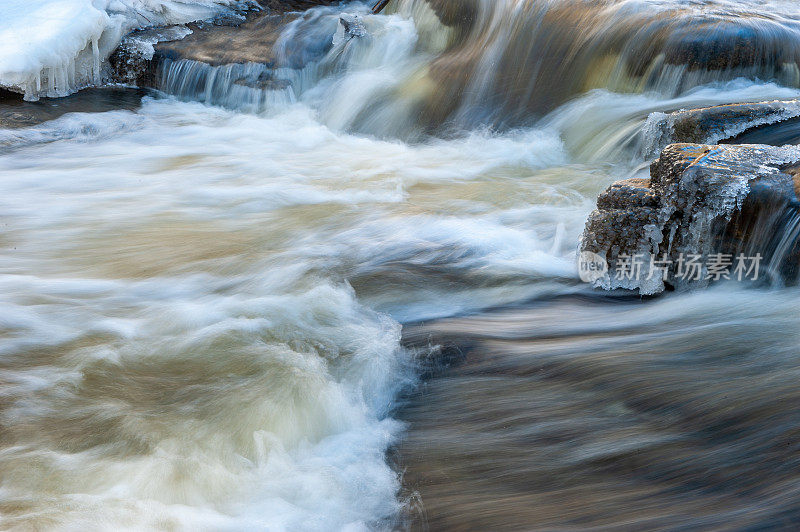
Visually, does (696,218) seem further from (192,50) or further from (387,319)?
(192,50)

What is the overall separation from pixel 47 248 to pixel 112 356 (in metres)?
1.63

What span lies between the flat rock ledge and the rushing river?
0.53 feet

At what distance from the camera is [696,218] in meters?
3.40

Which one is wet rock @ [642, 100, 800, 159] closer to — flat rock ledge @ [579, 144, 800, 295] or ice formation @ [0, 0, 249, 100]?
flat rock ledge @ [579, 144, 800, 295]

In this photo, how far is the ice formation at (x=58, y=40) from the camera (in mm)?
7148

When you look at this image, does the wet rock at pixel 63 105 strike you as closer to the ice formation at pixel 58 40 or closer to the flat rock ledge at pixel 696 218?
the ice formation at pixel 58 40

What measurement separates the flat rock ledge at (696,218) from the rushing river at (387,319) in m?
0.16

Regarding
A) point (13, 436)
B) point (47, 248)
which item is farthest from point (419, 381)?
point (47, 248)

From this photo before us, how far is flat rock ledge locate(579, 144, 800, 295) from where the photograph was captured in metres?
3.26

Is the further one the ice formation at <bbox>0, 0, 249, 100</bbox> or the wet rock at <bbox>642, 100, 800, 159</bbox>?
the ice formation at <bbox>0, 0, 249, 100</bbox>

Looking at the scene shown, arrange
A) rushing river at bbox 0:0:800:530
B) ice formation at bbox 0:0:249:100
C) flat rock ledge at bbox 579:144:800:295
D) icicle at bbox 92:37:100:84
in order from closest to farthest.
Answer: rushing river at bbox 0:0:800:530, flat rock ledge at bbox 579:144:800:295, ice formation at bbox 0:0:249:100, icicle at bbox 92:37:100:84

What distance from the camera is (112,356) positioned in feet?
10.3

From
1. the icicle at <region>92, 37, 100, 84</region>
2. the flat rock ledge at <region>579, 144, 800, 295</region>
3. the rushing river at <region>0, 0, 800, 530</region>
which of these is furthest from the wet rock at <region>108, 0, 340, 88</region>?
the flat rock ledge at <region>579, 144, 800, 295</region>

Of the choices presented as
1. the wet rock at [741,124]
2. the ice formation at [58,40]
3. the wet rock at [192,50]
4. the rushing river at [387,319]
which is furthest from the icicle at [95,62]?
the wet rock at [741,124]
